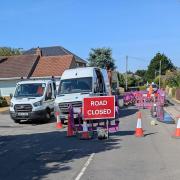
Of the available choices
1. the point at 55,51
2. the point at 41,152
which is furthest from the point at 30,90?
the point at 55,51

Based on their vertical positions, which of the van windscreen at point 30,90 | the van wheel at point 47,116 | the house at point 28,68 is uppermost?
the house at point 28,68

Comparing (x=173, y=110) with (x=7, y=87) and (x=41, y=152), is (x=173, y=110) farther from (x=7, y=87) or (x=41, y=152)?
(x=7, y=87)

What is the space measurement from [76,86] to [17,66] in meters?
34.4

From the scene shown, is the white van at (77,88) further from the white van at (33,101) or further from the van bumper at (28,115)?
the van bumper at (28,115)

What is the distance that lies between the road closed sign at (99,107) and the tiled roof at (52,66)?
39.3 metres

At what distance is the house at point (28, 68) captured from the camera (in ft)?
175

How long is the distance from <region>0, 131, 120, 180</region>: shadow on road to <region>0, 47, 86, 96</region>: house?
3634 cm

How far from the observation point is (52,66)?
56656 millimetres

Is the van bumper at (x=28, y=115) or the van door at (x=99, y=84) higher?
the van door at (x=99, y=84)

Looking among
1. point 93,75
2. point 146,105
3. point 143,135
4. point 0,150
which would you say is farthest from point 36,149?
point 146,105

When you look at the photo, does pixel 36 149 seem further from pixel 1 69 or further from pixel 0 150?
pixel 1 69

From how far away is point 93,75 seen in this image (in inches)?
915

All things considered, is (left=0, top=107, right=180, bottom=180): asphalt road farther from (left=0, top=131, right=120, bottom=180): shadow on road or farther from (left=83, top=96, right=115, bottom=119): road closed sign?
(left=83, top=96, right=115, bottom=119): road closed sign

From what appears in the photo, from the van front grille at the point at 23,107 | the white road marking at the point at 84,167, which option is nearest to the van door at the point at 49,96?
the van front grille at the point at 23,107
